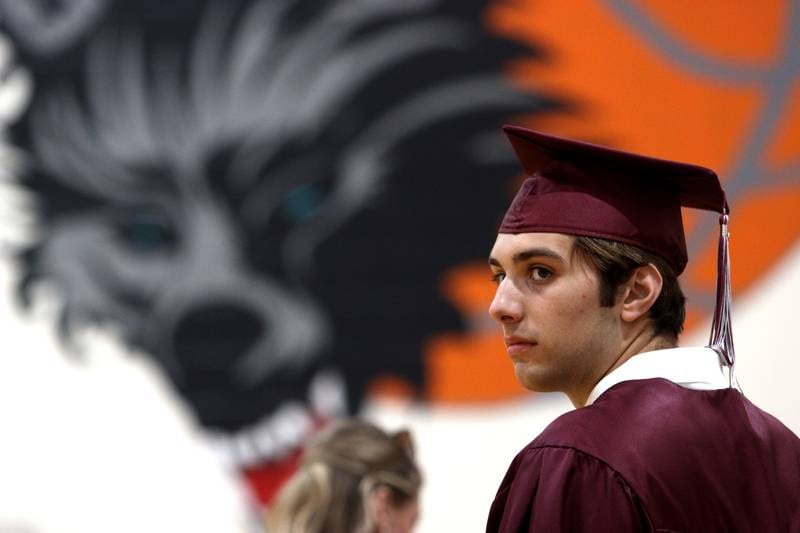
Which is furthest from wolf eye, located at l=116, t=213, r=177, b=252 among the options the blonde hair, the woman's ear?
the woman's ear

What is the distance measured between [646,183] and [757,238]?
5.59 ft

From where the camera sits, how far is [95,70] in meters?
3.60

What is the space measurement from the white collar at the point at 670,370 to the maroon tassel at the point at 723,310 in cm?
12

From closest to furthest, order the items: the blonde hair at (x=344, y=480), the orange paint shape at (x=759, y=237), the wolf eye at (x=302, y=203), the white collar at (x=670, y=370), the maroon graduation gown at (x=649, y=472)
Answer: the maroon graduation gown at (x=649, y=472)
the white collar at (x=670, y=370)
the blonde hair at (x=344, y=480)
the orange paint shape at (x=759, y=237)
the wolf eye at (x=302, y=203)

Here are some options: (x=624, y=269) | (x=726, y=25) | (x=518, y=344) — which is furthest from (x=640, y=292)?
(x=726, y=25)

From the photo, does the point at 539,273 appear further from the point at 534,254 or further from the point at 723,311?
the point at 723,311

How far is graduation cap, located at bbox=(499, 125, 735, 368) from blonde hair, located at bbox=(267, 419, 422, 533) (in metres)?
0.92

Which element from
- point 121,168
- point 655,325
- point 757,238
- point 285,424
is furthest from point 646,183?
point 121,168

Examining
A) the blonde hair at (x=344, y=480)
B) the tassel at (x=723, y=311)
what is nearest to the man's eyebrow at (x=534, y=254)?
the tassel at (x=723, y=311)

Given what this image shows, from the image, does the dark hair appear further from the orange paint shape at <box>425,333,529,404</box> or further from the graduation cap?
the orange paint shape at <box>425,333,529,404</box>

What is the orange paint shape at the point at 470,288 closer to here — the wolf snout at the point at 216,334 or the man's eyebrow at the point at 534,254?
the wolf snout at the point at 216,334

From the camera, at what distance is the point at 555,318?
142 cm

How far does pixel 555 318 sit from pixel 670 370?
0.14 metres

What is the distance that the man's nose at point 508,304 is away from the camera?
1436mm
